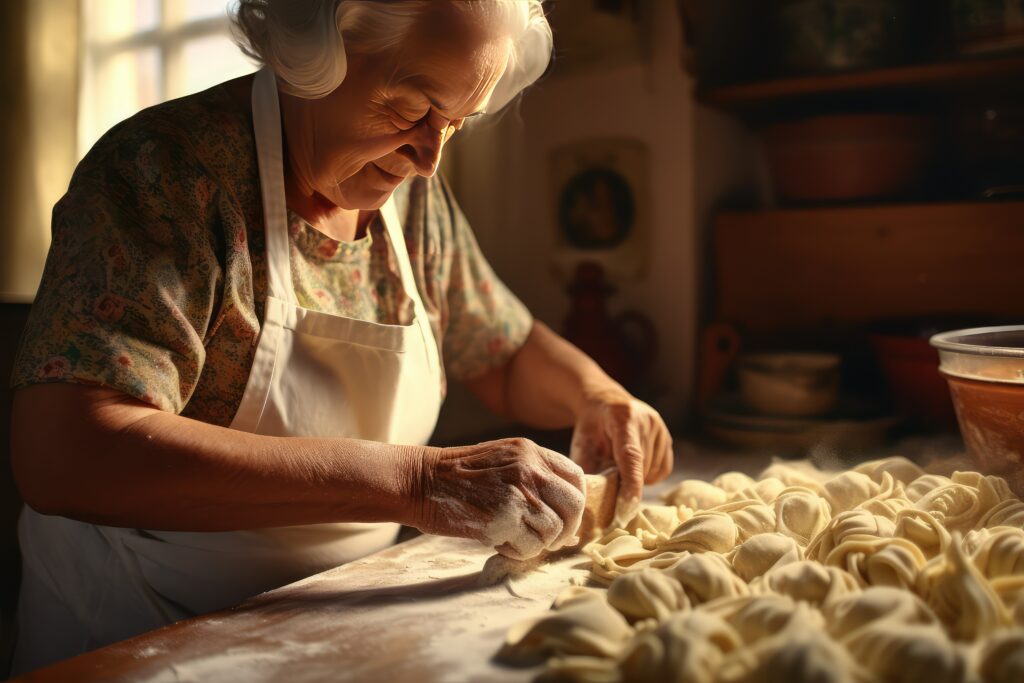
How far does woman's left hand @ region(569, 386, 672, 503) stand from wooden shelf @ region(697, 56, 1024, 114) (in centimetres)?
89

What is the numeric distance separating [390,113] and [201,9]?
3.47ft

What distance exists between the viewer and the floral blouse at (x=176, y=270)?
0.99m

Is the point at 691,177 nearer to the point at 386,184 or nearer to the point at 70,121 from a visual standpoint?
the point at 386,184

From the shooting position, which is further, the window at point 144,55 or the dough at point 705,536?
the window at point 144,55

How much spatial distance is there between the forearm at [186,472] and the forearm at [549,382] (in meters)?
0.55

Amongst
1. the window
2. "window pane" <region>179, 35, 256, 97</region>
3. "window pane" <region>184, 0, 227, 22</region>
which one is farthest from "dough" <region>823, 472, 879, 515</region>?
"window pane" <region>184, 0, 227, 22</region>

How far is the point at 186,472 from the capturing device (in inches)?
Result: 38.8

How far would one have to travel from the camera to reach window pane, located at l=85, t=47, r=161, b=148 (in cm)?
180

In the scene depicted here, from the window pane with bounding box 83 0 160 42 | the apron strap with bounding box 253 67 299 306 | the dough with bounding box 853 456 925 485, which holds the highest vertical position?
the window pane with bounding box 83 0 160 42

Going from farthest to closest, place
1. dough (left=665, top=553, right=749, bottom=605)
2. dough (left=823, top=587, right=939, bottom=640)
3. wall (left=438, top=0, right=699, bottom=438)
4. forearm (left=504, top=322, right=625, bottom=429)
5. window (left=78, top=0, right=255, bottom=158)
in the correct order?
wall (left=438, top=0, right=699, bottom=438), window (left=78, top=0, right=255, bottom=158), forearm (left=504, top=322, right=625, bottom=429), dough (left=665, top=553, right=749, bottom=605), dough (left=823, top=587, right=939, bottom=640)

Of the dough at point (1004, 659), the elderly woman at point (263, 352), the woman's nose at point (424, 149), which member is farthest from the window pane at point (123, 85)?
the dough at point (1004, 659)

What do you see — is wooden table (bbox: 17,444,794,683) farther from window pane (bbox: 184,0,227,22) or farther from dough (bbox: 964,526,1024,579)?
window pane (bbox: 184,0,227,22)

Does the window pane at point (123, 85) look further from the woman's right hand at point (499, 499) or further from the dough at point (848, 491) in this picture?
the dough at point (848, 491)

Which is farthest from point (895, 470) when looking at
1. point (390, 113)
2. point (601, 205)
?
point (601, 205)
